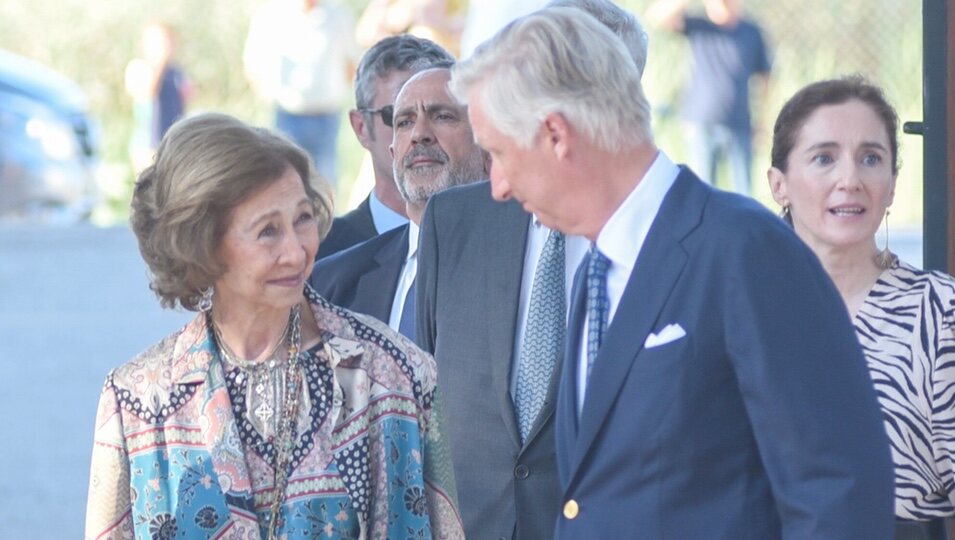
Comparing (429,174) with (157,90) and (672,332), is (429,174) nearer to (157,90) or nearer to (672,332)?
(672,332)

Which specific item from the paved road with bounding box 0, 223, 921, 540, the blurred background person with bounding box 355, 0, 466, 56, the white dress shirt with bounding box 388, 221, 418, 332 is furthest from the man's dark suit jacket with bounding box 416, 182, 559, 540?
the blurred background person with bounding box 355, 0, 466, 56

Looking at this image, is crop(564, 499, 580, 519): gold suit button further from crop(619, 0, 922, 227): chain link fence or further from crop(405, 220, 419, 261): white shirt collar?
crop(619, 0, 922, 227): chain link fence

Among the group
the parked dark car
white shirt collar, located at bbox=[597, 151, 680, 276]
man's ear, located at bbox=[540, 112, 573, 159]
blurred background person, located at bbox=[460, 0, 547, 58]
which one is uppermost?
the parked dark car

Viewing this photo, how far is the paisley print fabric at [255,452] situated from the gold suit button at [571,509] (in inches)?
19.7

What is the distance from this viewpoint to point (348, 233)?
4.58 m

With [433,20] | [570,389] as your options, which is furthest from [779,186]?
[433,20]

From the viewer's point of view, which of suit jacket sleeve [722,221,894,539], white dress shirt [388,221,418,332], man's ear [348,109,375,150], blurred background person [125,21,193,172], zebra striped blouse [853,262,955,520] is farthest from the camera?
blurred background person [125,21,193,172]

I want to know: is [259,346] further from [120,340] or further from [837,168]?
[120,340]

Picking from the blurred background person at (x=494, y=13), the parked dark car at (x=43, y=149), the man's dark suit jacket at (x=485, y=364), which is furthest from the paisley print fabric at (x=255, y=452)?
the parked dark car at (x=43, y=149)

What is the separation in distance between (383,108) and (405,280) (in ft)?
3.09

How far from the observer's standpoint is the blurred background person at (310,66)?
12438 millimetres

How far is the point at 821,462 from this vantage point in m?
2.29

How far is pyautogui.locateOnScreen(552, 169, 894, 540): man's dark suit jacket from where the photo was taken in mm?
2295

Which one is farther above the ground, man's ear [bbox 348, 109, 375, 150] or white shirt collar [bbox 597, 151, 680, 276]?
man's ear [bbox 348, 109, 375, 150]
